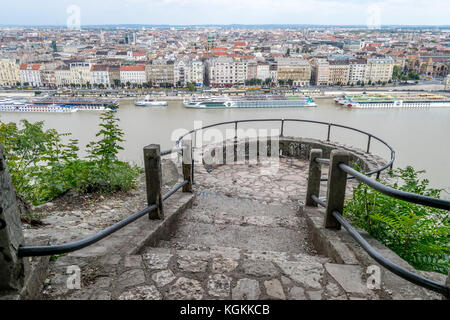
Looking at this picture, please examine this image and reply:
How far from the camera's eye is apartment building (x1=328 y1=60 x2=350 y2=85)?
67.1m

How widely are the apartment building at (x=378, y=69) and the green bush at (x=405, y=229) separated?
73.1m

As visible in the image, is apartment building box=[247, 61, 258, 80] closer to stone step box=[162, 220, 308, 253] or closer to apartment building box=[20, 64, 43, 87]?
apartment building box=[20, 64, 43, 87]

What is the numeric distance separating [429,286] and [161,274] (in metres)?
1.17

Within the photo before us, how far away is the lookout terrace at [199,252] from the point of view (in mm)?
1312

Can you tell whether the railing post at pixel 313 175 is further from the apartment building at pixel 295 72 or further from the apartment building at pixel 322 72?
the apartment building at pixel 322 72

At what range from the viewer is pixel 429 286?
4.08 feet

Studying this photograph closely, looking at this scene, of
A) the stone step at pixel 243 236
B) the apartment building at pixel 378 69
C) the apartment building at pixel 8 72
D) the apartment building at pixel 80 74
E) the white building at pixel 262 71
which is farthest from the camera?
the apartment building at pixel 378 69

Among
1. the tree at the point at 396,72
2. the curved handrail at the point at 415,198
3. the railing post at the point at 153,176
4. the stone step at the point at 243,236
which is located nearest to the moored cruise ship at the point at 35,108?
the stone step at the point at 243,236

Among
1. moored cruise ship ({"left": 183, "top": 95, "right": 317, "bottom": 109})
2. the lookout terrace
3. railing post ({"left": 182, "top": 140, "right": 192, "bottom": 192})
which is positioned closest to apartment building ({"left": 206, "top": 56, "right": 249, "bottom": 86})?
moored cruise ship ({"left": 183, "top": 95, "right": 317, "bottom": 109})

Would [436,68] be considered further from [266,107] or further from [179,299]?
[179,299]

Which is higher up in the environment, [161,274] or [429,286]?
[429,286]

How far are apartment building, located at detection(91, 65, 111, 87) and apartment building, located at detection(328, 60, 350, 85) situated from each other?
44832 millimetres

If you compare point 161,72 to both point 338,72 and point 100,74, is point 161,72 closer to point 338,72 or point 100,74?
point 100,74
